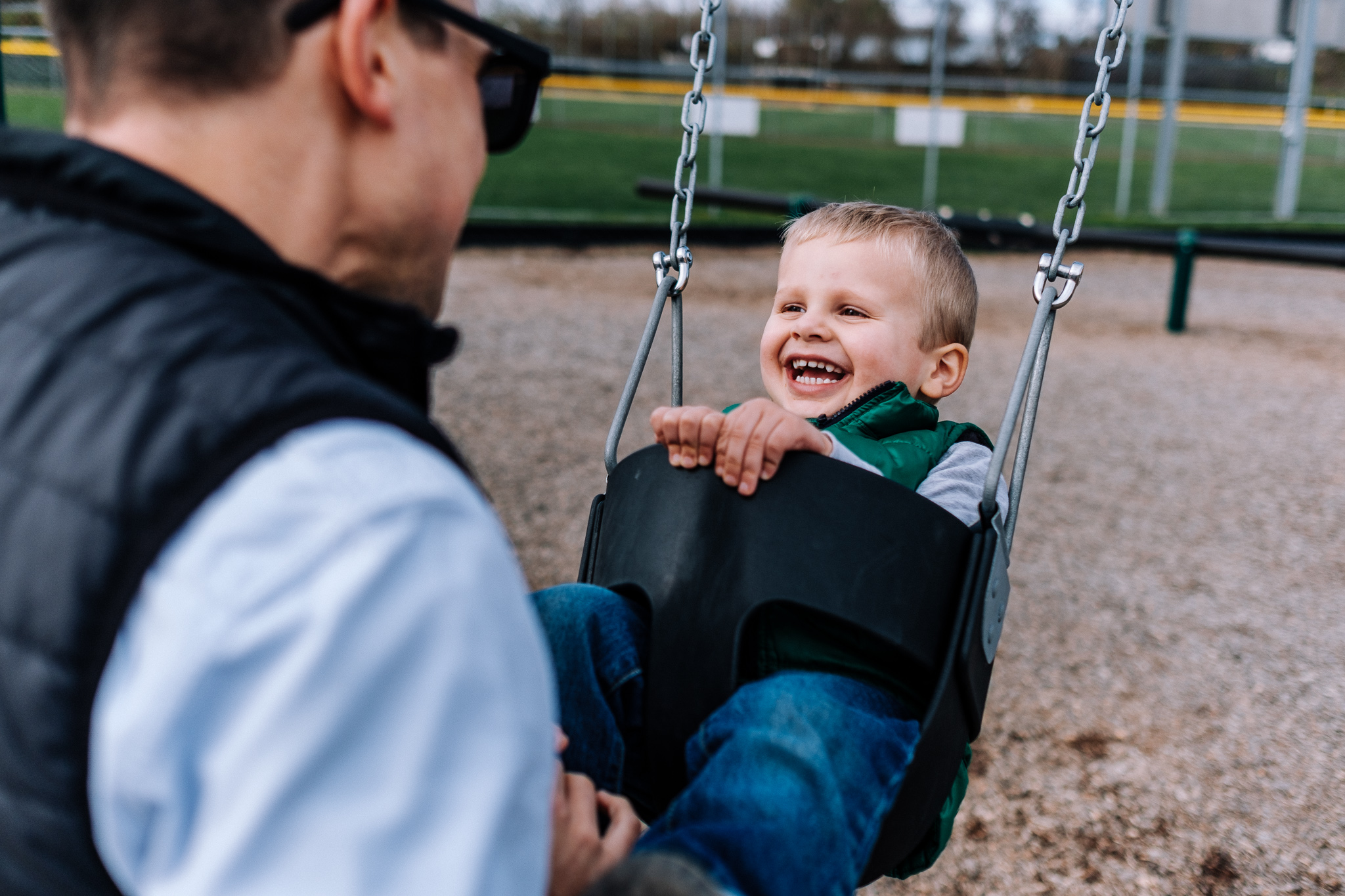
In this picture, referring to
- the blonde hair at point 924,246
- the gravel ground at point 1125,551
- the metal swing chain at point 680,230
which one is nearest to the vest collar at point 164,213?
the metal swing chain at point 680,230

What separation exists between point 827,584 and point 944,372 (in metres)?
0.72

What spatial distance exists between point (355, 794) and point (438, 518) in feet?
0.48

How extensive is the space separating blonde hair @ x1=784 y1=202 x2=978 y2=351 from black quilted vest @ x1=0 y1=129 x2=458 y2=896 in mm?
1124

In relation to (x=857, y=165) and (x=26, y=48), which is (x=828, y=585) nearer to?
(x=26, y=48)

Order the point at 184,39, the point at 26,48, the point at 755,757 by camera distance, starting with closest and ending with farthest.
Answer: the point at 184,39 < the point at 755,757 < the point at 26,48

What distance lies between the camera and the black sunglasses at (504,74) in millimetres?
809

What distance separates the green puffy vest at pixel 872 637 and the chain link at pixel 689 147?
317 millimetres

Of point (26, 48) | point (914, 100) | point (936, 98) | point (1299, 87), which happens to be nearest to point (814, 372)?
point (936, 98)

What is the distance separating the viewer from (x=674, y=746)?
1.20 metres

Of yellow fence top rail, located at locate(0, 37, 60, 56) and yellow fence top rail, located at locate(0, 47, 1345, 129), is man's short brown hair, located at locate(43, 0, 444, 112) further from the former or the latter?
yellow fence top rail, located at locate(0, 47, 1345, 129)

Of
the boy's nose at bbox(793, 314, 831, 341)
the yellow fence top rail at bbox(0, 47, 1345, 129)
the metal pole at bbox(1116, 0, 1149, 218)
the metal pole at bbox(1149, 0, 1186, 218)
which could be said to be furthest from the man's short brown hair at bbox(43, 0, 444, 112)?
the yellow fence top rail at bbox(0, 47, 1345, 129)

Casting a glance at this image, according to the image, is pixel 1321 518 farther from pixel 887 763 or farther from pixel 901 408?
pixel 887 763

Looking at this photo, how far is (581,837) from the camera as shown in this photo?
898mm

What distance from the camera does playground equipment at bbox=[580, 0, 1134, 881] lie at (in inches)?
45.2
